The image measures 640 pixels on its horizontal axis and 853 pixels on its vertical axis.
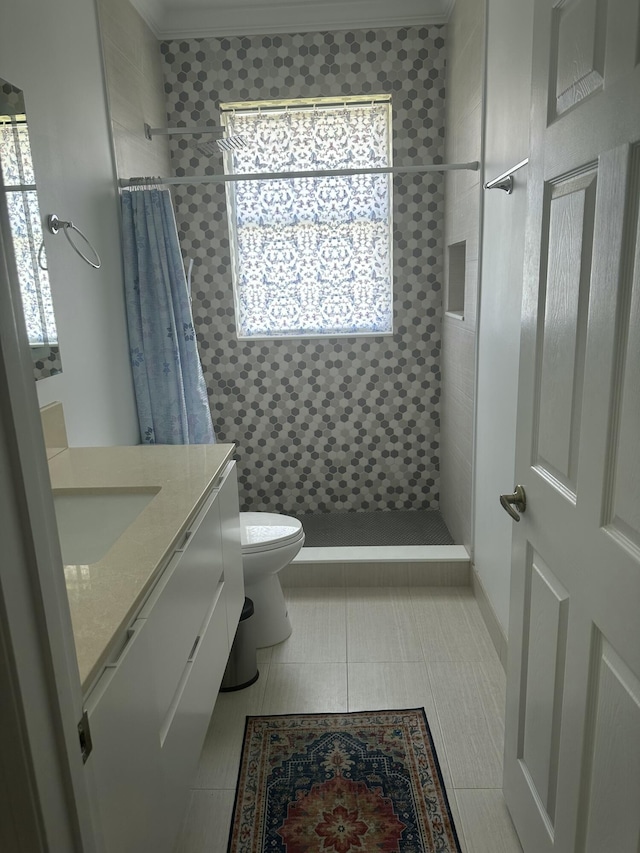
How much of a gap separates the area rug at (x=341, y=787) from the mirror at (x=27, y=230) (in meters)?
1.37

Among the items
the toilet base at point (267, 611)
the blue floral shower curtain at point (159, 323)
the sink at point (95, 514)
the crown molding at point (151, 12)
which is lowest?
the toilet base at point (267, 611)

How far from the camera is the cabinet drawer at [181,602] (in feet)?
4.01

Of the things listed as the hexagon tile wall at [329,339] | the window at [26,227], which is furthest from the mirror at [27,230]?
the hexagon tile wall at [329,339]

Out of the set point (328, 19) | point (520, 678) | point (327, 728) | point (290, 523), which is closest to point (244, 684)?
point (327, 728)

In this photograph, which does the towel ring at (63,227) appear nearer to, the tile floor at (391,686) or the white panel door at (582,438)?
the white panel door at (582,438)

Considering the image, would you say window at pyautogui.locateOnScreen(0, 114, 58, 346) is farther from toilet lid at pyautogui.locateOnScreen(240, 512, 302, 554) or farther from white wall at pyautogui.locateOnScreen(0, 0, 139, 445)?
toilet lid at pyautogui.locateOnScreen(240, 512, 302, 554)

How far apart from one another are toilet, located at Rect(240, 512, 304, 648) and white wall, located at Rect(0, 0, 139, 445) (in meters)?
0.69

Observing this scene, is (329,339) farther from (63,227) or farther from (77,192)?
(63,227)

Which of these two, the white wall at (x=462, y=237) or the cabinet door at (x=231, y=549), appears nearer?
the cabinet door at (x=231, y=549)

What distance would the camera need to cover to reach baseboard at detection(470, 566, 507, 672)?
2318mm

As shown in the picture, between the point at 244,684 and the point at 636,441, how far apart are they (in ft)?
5.86

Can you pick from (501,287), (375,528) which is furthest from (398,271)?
(375,528)

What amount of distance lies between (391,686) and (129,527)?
129 centimetres

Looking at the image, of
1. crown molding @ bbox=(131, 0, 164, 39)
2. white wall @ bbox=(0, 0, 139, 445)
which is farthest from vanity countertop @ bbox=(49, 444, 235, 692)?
crown molding @ bbox=(131, 0, 164, 39)
